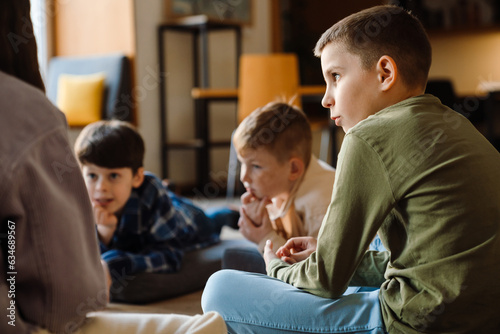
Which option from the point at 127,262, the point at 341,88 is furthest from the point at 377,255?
the point at 127,262

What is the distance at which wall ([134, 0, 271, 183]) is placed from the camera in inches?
174

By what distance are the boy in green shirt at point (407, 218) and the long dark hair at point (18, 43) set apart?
46 centimetres

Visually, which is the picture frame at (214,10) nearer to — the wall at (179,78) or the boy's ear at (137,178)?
the wall at (179,78)

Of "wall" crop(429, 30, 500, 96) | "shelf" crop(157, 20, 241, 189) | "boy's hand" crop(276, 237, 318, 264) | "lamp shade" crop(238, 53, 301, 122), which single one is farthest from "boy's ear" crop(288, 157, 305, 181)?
"wall" crop(429, 30, 500, 96)

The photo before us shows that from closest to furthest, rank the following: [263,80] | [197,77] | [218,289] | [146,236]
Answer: [218,289], [146,236], [263,80], [197,77]

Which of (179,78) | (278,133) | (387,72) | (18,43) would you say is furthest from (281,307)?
(179,78)

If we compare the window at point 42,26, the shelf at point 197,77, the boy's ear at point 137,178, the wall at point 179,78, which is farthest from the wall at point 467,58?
the boy's ear at point 137,178

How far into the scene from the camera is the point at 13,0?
702 millimetres

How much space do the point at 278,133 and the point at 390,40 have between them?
67 centimetres

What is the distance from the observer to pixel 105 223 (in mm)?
1766

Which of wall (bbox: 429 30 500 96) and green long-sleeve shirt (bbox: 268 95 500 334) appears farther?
wall (bbox: 429 30 500 96)

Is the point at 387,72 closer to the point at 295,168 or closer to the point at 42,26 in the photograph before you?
the point at 295,168

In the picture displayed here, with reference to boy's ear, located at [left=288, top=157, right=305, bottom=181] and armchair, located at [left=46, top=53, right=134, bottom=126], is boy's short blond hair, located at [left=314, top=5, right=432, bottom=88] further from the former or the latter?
armchair, located at [left=46, top=53, right=134, bottom=126]

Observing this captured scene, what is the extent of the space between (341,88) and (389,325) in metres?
0.40
